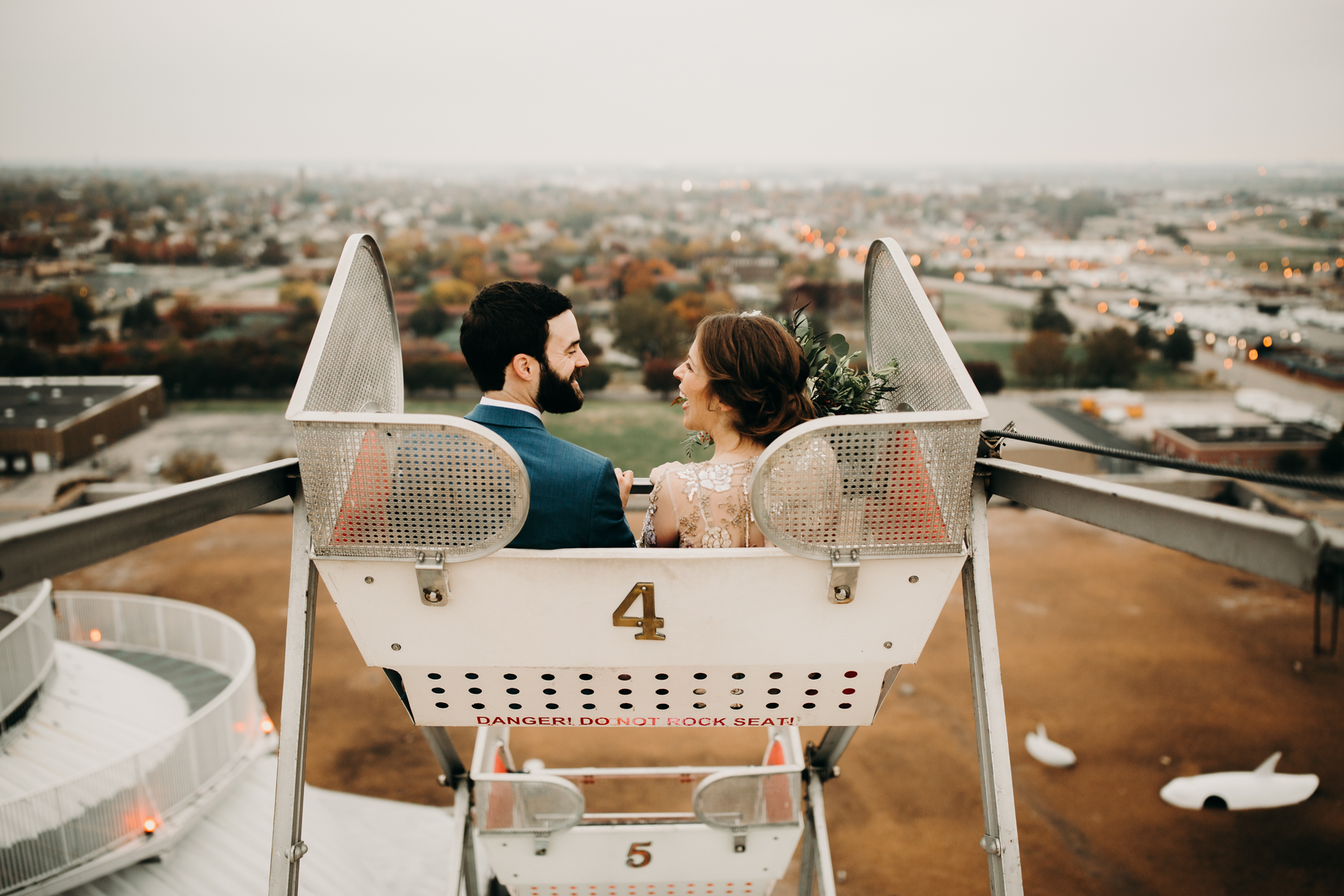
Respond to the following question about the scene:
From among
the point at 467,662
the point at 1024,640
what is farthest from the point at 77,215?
the point at 467,662

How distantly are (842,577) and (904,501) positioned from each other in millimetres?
205

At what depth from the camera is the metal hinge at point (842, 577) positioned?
1.70m

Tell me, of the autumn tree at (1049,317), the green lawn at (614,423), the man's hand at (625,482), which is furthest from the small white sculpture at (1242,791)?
the autumn tree at (1049,317)

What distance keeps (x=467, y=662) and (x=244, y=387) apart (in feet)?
169

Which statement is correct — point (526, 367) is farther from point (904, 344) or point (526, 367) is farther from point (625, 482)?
point (904, 344)

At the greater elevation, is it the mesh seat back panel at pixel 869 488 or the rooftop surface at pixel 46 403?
the mesh seat back panel at pixel 869 488

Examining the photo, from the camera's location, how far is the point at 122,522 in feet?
4.43

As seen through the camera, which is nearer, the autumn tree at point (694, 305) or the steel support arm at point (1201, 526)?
the steel support arm at point (1201, 526)

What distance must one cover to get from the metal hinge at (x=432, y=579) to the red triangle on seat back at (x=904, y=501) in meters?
0.87

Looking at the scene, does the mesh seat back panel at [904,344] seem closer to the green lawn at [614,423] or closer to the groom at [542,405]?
the groom at [542,405]

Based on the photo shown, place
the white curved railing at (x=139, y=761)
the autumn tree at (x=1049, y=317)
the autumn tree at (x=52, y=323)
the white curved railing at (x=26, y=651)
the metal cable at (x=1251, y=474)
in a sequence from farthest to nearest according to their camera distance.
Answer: the autumn tree at (x=1049, y=317) → the autumn tree at (x=52, y=323) → the white curved railing at (x=26, y=651) → the white curved railing at (x=139, y=761) → the metal cable at (x=1251, y=474)

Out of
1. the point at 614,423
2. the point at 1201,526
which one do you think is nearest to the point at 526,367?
the point at 1201,526

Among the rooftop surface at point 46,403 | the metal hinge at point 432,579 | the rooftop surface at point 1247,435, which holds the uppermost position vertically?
the metal hinge at point 432,579

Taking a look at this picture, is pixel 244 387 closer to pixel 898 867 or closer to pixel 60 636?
pixel 60 636
